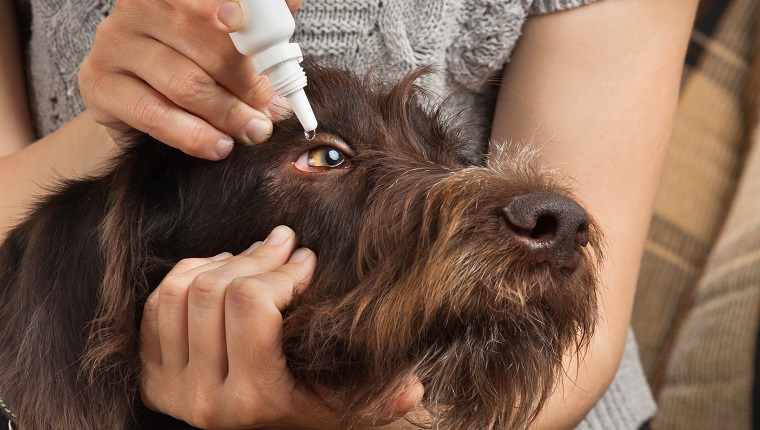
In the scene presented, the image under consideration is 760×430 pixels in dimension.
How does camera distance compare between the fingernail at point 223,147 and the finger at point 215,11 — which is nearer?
the finger at point 215,11

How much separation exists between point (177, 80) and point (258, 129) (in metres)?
0.18

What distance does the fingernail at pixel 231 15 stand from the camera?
132 cm

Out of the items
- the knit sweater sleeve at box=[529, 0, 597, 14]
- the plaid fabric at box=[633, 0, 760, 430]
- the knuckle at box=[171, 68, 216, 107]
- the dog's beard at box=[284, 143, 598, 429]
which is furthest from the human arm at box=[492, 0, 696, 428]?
the plaid fabric at box=[633, 0, 760, 430]

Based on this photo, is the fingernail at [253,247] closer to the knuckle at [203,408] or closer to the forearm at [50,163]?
the knuckle at [203,408]

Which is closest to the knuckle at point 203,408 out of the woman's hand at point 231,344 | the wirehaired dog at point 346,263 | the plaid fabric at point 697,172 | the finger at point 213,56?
the woman's hand at point 231,344

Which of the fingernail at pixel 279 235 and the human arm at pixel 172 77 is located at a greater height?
the human arm at pixel 172 77

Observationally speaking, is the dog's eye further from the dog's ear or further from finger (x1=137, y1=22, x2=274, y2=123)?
the dog's ear

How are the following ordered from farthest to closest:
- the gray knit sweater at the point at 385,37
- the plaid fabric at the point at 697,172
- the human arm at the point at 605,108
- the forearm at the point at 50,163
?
the plaid fabric at the point at 697,172
the human arm at the point at 605,108
the gray knit sweater at the point at 385,37
the forearm at the point at 50,163

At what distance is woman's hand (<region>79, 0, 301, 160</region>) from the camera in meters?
1.47

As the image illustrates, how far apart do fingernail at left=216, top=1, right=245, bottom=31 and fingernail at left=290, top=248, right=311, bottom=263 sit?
452 mm

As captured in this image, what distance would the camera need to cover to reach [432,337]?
1.46 metres

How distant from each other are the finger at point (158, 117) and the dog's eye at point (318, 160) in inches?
5.9

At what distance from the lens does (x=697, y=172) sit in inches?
168

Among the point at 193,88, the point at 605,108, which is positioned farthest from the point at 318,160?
the point at 605,108
